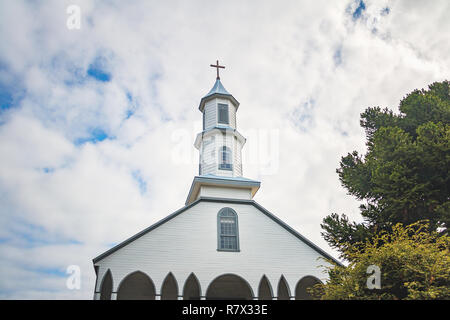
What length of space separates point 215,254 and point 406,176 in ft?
32.1

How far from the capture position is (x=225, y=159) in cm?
2162

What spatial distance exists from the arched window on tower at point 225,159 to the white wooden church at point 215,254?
1.66ft

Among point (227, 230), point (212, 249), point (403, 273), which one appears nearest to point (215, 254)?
point (212, 249)

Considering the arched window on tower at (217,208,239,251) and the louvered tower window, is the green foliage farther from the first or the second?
the louvered tower window

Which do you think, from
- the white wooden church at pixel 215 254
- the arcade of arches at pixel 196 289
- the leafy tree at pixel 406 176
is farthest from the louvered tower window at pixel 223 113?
the arcade of arches at pixel 196 289

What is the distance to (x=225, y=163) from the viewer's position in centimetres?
2144

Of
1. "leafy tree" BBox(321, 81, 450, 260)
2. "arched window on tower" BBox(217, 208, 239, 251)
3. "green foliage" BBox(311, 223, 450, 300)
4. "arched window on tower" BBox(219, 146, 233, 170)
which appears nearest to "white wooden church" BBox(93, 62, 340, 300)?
"arched window on tower" BBox(217, 208, 239, 251)

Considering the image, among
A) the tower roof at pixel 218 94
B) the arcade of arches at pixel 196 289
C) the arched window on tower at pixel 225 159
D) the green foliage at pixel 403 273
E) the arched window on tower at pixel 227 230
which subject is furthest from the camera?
the tower roof at pixel 218 94

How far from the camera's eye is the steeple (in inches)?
776

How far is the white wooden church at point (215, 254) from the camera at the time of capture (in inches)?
630

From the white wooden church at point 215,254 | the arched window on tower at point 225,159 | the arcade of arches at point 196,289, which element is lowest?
the arcade of arches at point 196,289

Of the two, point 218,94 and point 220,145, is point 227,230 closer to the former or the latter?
point 220,145

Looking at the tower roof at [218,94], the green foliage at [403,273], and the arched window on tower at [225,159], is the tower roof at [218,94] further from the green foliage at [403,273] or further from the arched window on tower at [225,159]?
the green foliage at [403,273]
